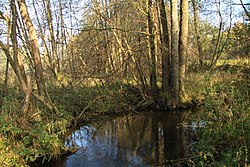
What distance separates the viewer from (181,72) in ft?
35.8

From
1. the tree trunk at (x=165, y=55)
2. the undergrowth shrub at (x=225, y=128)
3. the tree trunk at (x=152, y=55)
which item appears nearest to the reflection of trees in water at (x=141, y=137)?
the undergrowth shrub at (x=225, y=128)

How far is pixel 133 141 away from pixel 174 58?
4.67m

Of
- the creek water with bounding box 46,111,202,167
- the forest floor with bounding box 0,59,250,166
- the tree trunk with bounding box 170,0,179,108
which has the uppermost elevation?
the tree trunk with bounding box 170,0,179,108

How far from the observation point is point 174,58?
1060 centimetres

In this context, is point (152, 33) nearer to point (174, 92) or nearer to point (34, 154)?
point (174, 92)

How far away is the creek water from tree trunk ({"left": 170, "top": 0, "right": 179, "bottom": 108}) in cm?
84

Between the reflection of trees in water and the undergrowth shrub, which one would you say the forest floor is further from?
the reflection of trees in water

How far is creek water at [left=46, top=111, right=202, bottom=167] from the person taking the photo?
5.91 m

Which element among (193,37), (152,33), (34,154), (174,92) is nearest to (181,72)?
(174,92)

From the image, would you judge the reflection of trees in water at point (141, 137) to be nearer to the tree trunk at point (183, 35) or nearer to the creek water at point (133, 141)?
the creek water at point (133, 141)

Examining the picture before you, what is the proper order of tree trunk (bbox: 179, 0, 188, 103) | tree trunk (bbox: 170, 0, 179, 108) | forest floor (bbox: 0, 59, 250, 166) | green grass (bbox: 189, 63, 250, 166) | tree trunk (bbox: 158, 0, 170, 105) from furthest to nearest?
1. tree trunk (bbox: 158, 0, 170, 105)
2. tree trunk (bbox: 179, 0, 188, 103)
3. tree trunk (bbox: 170, 0, 179, 108)
4. forest floor (bbox: 0, 59, 250, 166)
5. green grass (bbox: 189, 63, 250, 166)

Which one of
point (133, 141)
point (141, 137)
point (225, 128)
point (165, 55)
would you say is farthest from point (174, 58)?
point (225, 128)

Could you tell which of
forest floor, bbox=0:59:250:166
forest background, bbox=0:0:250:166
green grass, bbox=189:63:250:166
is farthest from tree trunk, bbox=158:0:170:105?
green grass, bbox=189:63:250:166

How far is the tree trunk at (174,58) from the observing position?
10.4 meters
